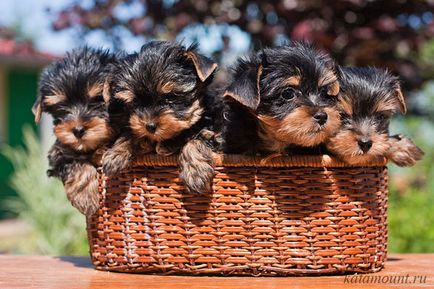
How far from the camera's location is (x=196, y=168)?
10.9ft

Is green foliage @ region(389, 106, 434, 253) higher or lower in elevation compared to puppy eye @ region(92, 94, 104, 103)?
lower

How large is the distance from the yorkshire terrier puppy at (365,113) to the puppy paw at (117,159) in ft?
3.52

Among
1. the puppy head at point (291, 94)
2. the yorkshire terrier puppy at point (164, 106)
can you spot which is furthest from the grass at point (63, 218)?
the yorkshire terrier puppy at point (164, 106)

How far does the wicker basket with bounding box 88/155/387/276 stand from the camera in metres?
3.43

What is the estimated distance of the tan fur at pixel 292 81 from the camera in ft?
11.3

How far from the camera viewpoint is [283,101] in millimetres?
3443

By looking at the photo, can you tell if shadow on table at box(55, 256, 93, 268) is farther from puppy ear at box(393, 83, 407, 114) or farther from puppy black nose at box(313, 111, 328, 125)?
puppy ear at box(393, 83, 407, 114)

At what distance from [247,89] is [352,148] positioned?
0.63 meters

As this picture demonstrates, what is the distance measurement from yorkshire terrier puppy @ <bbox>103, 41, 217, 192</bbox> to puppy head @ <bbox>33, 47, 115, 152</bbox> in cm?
20

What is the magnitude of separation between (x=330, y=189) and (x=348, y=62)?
3.27 meters

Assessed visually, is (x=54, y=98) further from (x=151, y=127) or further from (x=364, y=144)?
(x=364, y=144)

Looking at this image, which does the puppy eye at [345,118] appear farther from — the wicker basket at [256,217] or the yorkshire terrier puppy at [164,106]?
the yorkshire terrier puppy at [164,106]

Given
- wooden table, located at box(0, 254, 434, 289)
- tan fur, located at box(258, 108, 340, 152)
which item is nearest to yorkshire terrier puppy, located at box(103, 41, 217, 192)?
tan fur, located at box(258, 108, 340, 152)

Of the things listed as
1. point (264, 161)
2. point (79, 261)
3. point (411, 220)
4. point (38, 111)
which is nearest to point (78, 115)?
point (38, 111)
